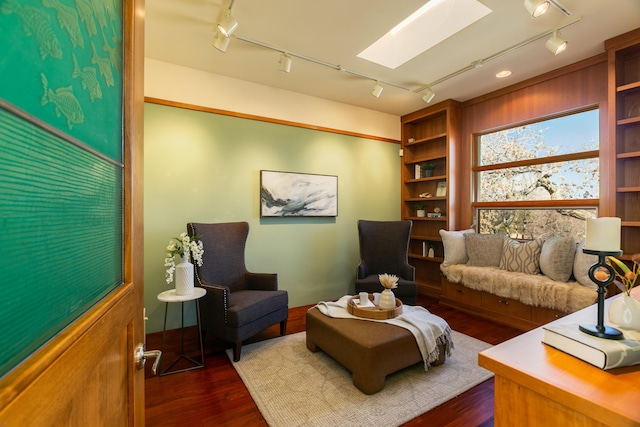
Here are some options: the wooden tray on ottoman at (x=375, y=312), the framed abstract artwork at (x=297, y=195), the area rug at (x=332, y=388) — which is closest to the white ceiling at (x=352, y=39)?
the framed abstract artwork at (x=297, y=195)

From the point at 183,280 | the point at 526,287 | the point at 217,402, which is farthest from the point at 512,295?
the point at 183,280

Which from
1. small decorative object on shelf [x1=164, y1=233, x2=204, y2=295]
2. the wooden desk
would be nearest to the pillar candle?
the wooden desk

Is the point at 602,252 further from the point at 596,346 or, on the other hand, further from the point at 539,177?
the point at 539,177

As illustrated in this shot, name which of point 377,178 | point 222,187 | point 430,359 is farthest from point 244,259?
point 377,178

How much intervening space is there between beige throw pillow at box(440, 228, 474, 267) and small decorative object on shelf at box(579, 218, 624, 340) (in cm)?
284

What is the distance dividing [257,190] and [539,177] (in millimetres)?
3413

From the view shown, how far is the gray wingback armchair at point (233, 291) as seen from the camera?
2.38 m

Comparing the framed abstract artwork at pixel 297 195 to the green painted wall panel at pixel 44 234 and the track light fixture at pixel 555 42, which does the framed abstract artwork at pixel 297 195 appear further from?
the green painted wall panel at pixel 44 234

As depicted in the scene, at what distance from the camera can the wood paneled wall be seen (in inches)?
112

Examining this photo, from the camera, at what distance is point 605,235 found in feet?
3.22

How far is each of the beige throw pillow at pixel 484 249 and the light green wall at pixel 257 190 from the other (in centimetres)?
131

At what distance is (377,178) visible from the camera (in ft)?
14.7

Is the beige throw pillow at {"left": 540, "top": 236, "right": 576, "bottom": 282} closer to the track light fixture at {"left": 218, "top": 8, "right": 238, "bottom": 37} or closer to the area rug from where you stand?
the area rug

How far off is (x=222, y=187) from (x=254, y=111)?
1015 millimetres
